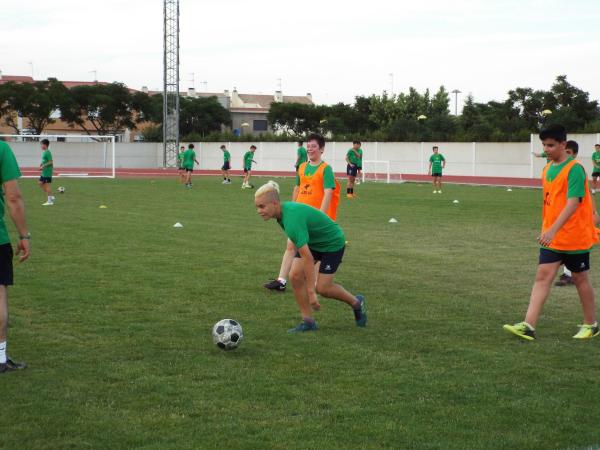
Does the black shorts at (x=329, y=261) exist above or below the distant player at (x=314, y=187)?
below

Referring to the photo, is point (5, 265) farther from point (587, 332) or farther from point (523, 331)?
point (587, 332)

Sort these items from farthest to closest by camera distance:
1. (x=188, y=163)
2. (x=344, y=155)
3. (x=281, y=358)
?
(x=344, y=155) < (x=188, y=163) < (x=281, y=358)

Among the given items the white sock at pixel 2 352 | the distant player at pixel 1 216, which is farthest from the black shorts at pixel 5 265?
the white sock at pixel 2 352

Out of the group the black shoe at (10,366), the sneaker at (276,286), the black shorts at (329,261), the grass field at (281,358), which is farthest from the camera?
the sneaker at (276,286)

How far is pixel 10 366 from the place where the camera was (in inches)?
267

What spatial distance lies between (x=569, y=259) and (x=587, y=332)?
2.28 feet

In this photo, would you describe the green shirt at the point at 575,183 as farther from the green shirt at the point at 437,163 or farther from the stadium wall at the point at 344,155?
the stadium wall at the point at 344,155

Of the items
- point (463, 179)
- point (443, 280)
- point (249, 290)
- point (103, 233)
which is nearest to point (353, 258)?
point (443, 280)

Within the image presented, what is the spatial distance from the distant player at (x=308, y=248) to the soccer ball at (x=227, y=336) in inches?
27.5

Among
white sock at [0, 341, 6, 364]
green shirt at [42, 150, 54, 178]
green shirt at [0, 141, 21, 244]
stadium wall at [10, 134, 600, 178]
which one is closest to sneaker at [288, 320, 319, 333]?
white sock at [0, 341, 6, 364]

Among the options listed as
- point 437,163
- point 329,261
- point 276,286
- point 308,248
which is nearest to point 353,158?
point 437,163

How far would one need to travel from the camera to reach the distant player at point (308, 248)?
24.4 feet

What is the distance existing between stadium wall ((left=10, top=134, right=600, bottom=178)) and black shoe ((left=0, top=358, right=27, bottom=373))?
40.3 m

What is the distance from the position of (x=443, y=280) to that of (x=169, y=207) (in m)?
14.2
